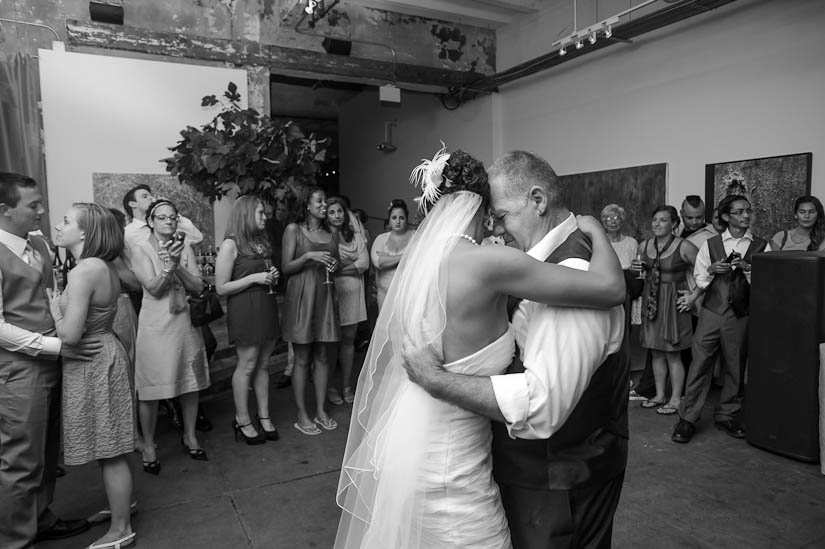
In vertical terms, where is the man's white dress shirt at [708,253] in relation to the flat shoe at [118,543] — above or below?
above

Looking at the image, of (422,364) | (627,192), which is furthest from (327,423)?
(627,192)

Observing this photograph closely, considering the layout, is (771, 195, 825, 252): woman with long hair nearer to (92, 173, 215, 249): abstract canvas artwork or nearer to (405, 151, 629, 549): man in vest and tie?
(405, 151, 629, 549): man in vest and tie

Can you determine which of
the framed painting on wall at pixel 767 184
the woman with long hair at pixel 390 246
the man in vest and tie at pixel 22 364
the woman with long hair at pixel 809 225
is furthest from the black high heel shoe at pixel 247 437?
the framed painting on wall at pixel 767 184

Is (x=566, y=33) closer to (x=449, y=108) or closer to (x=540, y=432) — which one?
(x=449, y=108)

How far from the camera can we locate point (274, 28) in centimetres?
659

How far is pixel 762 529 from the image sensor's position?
2.82 m

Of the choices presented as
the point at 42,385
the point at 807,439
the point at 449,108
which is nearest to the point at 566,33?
the point at 449,108

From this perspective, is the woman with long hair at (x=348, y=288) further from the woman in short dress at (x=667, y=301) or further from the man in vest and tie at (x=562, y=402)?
the man in vest and tie at (x=562, y=402)

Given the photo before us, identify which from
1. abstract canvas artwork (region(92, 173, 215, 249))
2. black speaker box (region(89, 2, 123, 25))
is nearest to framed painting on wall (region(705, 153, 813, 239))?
abstract canvas artwork (region(92, 173, 215, 249))

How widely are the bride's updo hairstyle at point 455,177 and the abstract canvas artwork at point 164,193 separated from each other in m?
4.77

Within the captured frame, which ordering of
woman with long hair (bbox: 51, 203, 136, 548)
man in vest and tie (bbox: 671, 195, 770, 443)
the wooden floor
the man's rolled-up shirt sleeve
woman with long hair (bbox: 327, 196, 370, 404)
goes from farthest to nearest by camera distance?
1. woman with long hair (bbox: 327, 196, 370, 404)
2. man in vest and tie (bbox: 671, 195, 770, 443)
3. the wooden floor
4. woman with long hair (bbox: 51, 203, 136, 548)
5. the man's rolled-up shirt sleeve

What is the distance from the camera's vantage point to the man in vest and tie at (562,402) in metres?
1.38

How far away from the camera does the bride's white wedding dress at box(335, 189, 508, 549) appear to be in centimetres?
155

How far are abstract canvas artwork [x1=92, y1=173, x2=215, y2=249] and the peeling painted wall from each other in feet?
4.66
